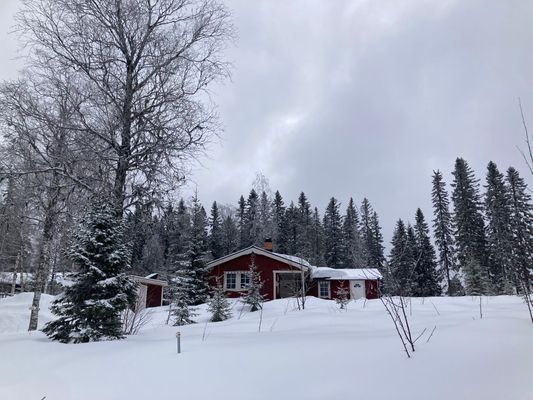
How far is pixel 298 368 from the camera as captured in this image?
12.0 feet

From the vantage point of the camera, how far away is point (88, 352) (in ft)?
17.8

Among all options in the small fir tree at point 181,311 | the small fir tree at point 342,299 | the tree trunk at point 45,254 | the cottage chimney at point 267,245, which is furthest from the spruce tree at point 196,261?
the small fir tree at point 342,299

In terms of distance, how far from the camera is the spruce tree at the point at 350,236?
46.9 m

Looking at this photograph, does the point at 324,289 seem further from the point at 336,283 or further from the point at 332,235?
the point at 332,235

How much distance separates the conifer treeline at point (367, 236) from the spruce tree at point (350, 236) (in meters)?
0.13

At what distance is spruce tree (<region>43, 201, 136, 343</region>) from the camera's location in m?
6.94

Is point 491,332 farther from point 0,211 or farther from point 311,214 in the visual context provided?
point 311,214

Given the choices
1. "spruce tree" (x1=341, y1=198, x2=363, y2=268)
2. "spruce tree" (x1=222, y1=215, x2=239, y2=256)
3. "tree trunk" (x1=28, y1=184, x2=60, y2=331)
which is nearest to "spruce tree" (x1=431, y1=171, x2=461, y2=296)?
"spruce tree" (x1=341, y1=198, x2=363, y2=268)

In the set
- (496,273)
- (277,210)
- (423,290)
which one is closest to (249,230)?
(277,210)

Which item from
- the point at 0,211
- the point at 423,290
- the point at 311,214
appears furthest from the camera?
the point at 311,214

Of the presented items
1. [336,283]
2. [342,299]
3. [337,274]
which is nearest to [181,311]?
[342,299]

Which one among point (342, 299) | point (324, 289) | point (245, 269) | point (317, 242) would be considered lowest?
point (342, 299)

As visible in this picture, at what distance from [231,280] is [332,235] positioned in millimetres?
27011

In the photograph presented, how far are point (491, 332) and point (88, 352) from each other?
527cm
